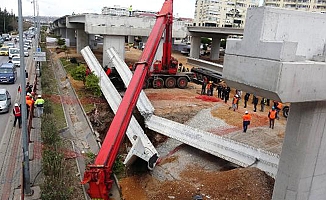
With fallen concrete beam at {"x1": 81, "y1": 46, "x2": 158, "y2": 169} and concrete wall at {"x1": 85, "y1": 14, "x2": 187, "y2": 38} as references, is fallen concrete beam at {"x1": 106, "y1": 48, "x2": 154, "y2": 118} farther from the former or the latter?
concrete wall at {"x1": 85, "y1": 14, "x2": 187, "y2": 38}

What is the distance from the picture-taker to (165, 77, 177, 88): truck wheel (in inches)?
1036

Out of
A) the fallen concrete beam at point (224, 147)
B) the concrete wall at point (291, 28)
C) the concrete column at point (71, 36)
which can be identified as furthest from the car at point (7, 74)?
the concrete column at point (71, 36)

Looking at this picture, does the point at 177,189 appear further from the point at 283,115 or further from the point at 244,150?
the point at 283,115

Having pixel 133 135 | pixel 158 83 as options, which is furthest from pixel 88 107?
pixel 158 83

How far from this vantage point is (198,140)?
1438 centimetres

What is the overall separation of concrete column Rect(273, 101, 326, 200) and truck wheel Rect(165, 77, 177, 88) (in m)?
18.3

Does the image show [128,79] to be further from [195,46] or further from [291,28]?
[195,46]

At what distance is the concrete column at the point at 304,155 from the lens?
7.76 metres

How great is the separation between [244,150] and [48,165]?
7420 mm

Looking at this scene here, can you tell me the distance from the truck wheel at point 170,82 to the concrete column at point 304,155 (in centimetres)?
1829

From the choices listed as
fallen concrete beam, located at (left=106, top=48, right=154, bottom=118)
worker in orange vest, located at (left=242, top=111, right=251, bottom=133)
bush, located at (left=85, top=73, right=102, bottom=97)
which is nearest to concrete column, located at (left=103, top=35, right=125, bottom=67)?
fallen concrete beam, located at (left=106, top=48, right=154, bottom=118)

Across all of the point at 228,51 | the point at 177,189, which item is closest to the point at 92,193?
the point at 177,189

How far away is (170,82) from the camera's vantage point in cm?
2648

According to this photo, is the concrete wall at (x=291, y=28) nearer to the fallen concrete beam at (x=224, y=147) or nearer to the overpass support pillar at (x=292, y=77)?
the overpass support pillar at (x=292, y=77)
